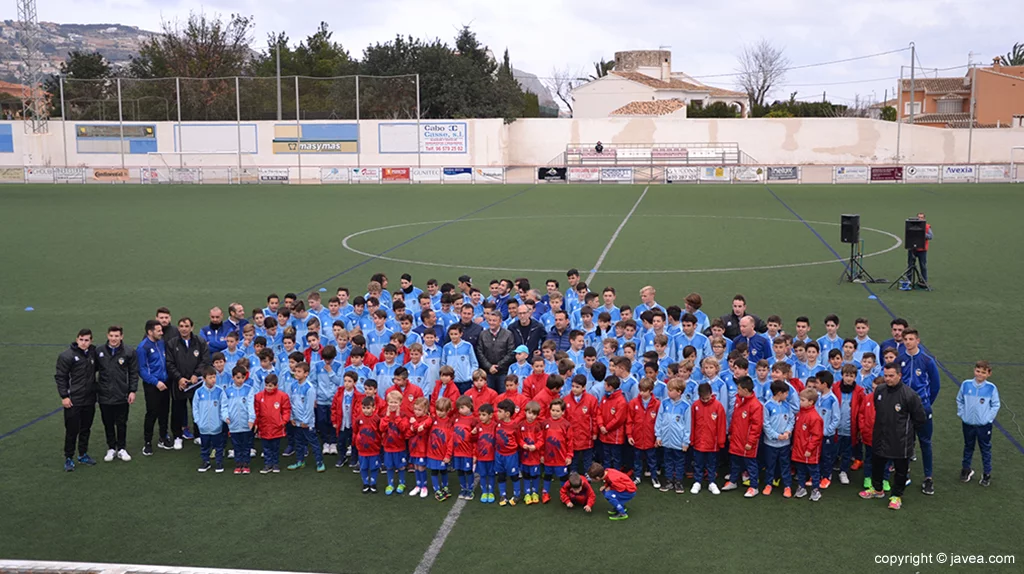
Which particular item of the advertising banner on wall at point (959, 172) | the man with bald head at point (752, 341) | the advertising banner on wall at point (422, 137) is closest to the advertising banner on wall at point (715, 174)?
the advertising banner on wall at point (959, 172)

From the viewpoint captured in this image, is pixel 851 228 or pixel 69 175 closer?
pixel 851 228

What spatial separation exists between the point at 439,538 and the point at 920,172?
48.8 meters

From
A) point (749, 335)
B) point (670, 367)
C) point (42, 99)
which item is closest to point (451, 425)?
point (670, 367)

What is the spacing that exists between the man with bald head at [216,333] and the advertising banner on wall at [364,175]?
42.2 meters

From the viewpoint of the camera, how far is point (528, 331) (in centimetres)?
1248

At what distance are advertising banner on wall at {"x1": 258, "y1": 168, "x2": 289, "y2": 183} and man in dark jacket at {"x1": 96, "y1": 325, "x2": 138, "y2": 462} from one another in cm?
4537

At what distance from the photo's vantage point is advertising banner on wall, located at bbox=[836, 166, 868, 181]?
50438 millimetres

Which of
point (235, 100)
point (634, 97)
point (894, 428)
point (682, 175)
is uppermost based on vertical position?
point (634, 97)

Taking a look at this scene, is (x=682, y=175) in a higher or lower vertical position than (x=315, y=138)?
lower

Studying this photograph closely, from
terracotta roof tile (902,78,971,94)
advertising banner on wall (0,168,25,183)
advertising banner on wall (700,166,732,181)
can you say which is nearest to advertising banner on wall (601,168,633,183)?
advertising banner on wall (700,166,732,181)

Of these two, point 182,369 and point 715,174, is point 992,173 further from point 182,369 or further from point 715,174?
point 182,369

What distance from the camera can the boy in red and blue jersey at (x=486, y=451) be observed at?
946 centimetres

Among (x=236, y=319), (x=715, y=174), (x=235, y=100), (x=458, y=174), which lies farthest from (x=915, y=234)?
(x=235, y=100)

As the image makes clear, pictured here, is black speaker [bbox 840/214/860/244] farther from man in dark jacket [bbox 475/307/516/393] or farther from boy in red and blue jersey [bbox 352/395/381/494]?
boy in red and blue jersey [bbox 352/395/381/494]
